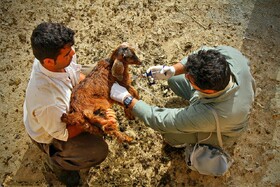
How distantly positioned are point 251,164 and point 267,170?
0.43 ft

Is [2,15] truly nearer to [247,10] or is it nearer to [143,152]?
[143,152]

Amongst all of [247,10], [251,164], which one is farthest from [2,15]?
[251,164]

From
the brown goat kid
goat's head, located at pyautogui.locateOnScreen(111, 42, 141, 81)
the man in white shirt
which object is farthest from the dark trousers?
goat's head, located at pyautogui.locateOnScreen(111, 42, 141, 81)

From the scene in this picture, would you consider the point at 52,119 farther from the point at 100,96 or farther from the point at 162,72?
the point at 162,72

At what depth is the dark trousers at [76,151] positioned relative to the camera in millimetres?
2623

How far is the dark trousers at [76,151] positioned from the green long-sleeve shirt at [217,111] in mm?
368

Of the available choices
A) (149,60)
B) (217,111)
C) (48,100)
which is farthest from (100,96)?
(149,60)

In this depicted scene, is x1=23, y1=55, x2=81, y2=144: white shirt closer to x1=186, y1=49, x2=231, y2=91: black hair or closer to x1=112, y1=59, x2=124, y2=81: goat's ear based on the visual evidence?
x1=112, y1=59, x2=124, y2=81: goat's ear

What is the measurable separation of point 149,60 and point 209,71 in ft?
4.15

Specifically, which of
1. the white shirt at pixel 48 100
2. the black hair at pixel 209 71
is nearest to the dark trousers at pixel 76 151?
the white shirt at pixel 48 100

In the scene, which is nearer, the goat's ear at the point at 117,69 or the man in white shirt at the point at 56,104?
the man in white shirt at the point at 56,104

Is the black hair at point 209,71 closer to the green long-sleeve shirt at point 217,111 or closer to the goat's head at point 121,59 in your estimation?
the green long-sleeve shirt at point 217,111

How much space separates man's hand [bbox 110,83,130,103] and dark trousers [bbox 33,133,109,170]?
35 cm

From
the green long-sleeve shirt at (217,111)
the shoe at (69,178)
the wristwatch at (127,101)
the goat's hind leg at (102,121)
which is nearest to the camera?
the goat's hind leg at (102,121)
